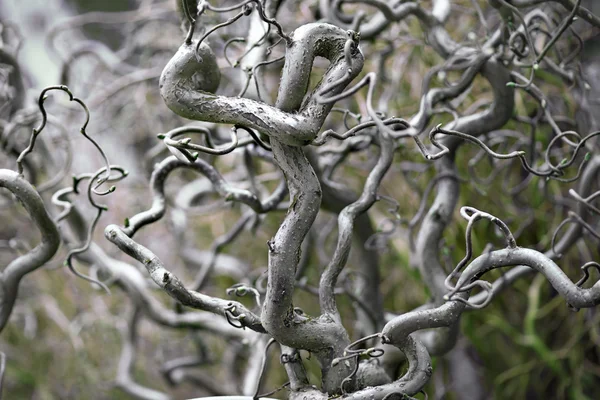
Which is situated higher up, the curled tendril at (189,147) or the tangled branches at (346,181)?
the curled tendril at (189,147)

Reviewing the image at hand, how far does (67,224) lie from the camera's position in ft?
2.65

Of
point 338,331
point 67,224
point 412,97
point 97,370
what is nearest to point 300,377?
point 338,331

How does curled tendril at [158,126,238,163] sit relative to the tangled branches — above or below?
above

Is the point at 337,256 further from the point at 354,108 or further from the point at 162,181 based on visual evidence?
the point at 354,108

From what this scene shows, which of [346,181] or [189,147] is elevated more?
[189,147]

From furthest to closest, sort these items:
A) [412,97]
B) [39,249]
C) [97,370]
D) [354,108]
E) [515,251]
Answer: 1. [97,370]
2. [412,97]
3. [354,108]
4. [39,249]
5. [515,251]

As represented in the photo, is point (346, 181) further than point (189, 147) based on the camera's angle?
Yes

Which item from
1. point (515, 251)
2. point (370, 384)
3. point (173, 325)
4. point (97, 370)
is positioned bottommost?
point (97, 370)

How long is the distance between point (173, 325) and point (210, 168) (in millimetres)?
363

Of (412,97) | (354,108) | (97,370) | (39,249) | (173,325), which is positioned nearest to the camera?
(39,249)

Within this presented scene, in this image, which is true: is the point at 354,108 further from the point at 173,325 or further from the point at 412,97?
the point at 173,325

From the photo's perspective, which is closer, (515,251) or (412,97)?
(515,251)

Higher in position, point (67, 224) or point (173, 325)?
point (67, 224)

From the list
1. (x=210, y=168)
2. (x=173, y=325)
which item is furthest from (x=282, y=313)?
(x=173, y=325)
